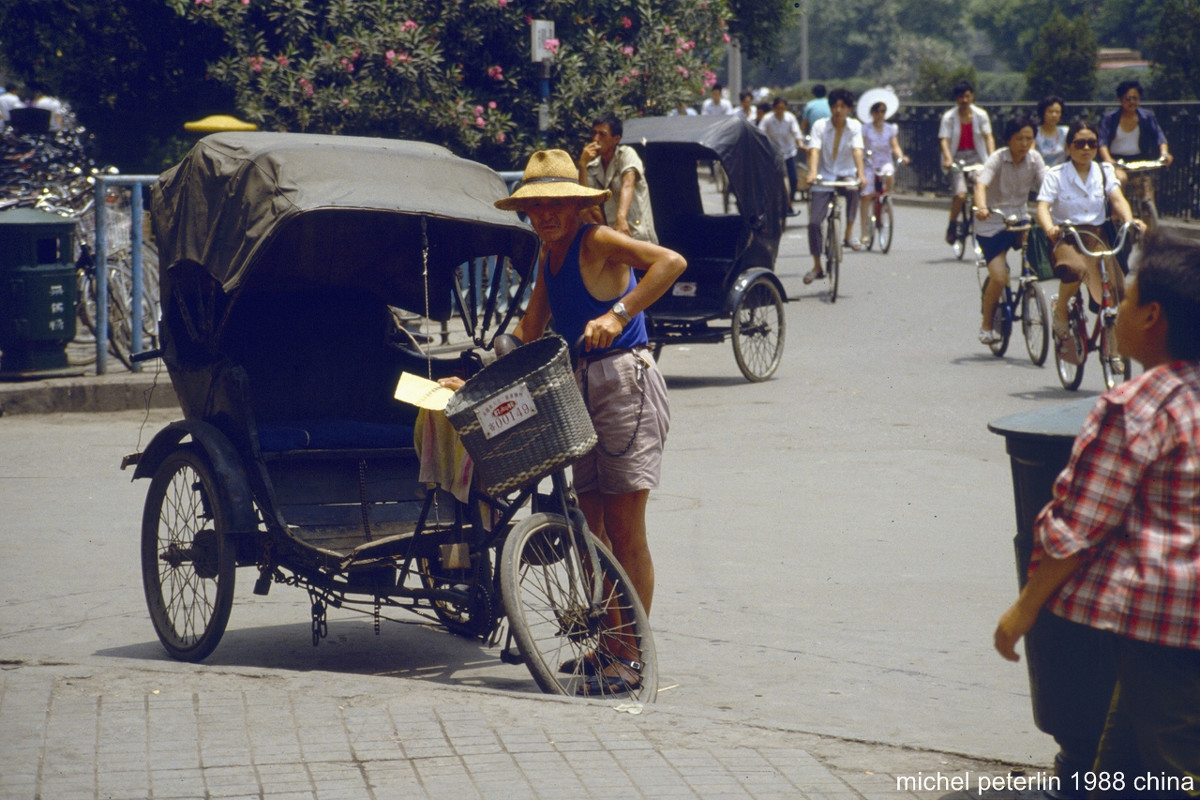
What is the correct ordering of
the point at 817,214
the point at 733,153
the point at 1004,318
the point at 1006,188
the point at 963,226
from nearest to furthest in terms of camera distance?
the point at 1006,188, the point at 1004,318, the point at 733,153, the point at 817,214, the point at 963,226

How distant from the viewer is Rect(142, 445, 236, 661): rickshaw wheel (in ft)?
A: 17.2

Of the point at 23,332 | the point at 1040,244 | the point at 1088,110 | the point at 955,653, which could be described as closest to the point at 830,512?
the point at 955,653

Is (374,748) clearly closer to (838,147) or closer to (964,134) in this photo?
(838,147)

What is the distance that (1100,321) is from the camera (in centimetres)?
1034

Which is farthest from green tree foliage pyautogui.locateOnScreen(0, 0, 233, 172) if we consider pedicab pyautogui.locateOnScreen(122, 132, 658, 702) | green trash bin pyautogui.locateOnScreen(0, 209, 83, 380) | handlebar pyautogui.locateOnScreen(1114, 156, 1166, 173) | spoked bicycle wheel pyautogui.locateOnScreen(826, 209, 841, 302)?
pedicab pyautogui.locateOnScreen(122, 132, 658, 702)

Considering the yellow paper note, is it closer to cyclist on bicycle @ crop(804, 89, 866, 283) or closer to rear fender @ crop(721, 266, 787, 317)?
rear fender @ crop(721, 266, 787, 317)

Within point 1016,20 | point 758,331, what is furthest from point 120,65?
point 1016,20

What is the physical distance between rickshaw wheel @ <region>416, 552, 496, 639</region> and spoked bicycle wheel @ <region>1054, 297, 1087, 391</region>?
6.30m

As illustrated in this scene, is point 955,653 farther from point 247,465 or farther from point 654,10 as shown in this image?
point 654,10

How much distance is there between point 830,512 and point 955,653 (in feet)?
7.14

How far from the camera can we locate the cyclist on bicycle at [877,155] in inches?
763

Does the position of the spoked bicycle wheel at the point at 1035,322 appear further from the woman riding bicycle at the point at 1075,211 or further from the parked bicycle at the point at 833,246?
A: the parked bicycle at the point at 833,246

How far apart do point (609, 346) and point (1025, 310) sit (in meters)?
7.46

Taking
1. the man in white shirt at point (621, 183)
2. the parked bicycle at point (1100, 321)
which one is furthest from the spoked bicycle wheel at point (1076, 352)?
the man in white shirt at point (621, 183)
